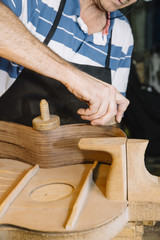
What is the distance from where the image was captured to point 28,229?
0.85 metres

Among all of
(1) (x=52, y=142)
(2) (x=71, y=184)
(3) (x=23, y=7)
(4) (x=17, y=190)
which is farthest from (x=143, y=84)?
(4) (x=17, y=190)

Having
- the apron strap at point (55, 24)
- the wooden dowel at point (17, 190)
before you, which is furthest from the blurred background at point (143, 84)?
the wooden dowel at point (17, 190)

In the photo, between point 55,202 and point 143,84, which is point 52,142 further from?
point 143,84

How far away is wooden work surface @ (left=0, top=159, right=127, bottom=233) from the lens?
2.82 ft

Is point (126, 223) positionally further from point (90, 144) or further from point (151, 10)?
point (151, 10)

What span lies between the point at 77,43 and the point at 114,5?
0.34m

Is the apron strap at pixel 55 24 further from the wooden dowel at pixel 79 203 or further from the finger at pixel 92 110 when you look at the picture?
the wooden dowel at pixel 79 203

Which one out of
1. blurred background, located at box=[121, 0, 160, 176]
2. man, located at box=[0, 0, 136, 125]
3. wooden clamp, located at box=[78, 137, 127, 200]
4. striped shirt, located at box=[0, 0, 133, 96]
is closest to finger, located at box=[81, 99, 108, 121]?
man, located at box=[0, 0, 136, 125]

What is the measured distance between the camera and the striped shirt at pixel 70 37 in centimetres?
165

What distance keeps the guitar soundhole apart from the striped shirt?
91 centimetres

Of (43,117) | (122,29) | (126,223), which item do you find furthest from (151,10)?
(126,223)

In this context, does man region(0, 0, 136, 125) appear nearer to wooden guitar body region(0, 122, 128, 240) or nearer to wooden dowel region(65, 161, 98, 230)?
wooden guitar body region(0, 122, 128, 240)

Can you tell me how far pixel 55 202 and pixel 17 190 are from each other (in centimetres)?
16

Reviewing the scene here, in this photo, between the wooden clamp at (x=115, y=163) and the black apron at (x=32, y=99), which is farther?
the black apron at (x=32, y=99)
